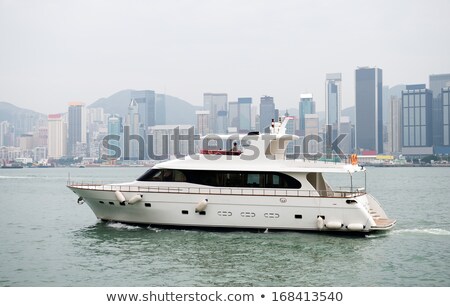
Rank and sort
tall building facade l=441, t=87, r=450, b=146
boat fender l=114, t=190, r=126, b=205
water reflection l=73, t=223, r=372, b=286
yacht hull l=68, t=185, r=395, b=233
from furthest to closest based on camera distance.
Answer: tall building facade l=441, t=87, r=450, b=146
boat fender l=114, t=190, r=126, b=205
yacht hull l=68, t=185, r=395, b=233
water reflection l=73, t=223, r=372, b=286

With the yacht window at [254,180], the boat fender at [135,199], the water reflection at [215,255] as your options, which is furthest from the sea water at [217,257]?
the yacht window at [254,180]

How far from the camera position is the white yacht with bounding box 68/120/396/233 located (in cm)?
2114

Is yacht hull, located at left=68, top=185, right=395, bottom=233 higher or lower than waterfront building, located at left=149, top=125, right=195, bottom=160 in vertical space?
lower

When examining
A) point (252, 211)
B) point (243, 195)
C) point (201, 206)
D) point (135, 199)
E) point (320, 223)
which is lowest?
point (320, 223)

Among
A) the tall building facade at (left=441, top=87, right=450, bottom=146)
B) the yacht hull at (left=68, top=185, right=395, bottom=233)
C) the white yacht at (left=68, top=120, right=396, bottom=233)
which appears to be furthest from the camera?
the tall building facade at (left=441, top=87, right=450, bottom=146)

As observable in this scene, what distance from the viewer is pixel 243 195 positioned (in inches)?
837

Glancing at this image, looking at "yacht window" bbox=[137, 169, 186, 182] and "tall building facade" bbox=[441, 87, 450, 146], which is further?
"tall building facade" bbox=[441, 87, 450, 146]

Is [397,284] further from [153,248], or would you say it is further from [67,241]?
[67,241]

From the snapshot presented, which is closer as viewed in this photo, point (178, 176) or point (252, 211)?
point (252, 211)

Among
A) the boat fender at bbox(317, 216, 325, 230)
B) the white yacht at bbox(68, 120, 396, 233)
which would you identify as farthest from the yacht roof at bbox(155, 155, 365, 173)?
the boat fender at bbox(317, 216, 325, 230)

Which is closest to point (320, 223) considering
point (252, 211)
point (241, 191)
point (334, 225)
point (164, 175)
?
point (334, 225)

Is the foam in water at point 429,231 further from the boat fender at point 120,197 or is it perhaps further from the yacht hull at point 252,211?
the boat fender at point 120,197

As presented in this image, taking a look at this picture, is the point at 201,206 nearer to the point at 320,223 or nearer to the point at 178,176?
the point at 178,176

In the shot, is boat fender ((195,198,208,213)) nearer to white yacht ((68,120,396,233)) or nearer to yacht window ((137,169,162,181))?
white yacht ((68,120,396,233))
